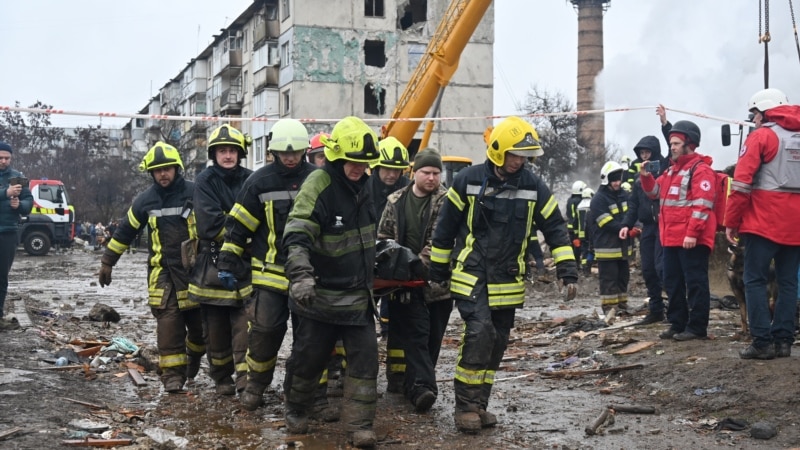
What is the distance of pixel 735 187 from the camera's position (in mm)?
7242

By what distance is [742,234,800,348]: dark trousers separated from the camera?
718cm

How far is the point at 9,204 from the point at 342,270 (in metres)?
5.94

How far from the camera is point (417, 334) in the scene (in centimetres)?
711

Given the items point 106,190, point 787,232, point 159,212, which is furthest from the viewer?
point 106,190

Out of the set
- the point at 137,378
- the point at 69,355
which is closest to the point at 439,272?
the point at 137,378

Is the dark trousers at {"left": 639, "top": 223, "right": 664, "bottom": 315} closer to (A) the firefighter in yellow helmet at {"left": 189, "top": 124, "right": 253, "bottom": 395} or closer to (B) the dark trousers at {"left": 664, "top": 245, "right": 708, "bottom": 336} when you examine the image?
(B) the dark trousers at {"left": 664, "top": 245, "right": 708, "bottom": 336}

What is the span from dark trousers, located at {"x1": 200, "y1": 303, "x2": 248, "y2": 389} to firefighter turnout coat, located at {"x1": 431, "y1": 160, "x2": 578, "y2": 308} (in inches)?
72.4

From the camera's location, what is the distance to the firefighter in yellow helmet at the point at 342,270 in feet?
18.9

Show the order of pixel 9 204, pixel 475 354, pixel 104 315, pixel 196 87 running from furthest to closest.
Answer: pixel 196 87 < pixel 104 315 < pixel 9 204 < pixel 475 354

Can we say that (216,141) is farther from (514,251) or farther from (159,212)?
(514,251)

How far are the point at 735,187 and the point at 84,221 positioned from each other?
61094mm

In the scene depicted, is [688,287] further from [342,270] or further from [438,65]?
[438,65]

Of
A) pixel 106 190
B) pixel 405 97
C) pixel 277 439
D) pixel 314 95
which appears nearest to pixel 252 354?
pixel 277 439

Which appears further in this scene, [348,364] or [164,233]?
[164,233]
